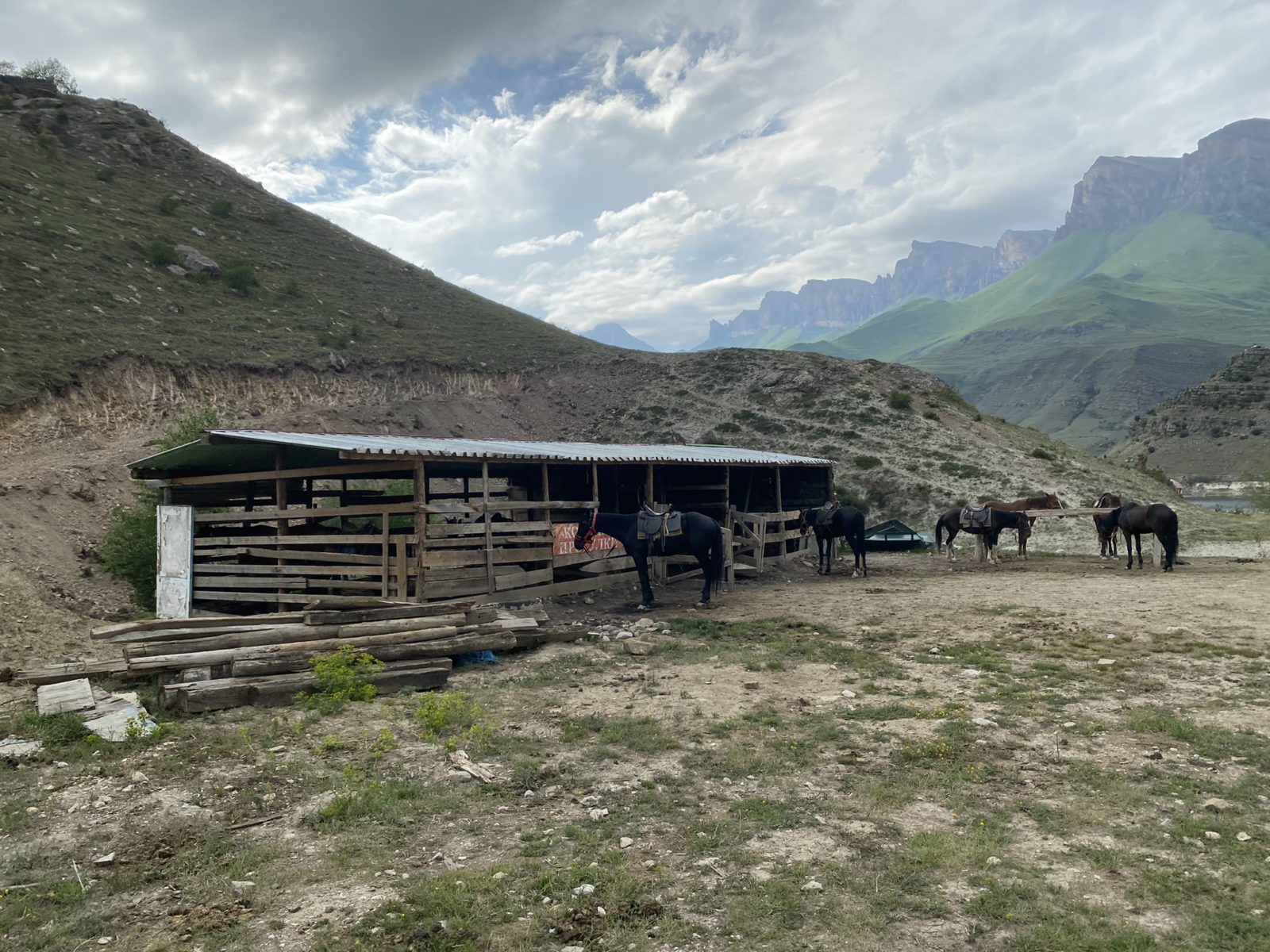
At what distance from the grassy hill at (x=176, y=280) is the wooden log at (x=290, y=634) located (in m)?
18.4

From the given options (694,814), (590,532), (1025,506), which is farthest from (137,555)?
(1025,506)

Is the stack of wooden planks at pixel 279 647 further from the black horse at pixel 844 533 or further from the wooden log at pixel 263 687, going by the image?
the black horse at pixel 844 533

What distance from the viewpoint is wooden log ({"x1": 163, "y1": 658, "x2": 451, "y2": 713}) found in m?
8.46

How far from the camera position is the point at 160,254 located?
3656 cm

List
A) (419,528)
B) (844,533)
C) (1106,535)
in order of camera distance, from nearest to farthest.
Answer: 1. (419,528)
2. (844,533)
3. (1106,535)

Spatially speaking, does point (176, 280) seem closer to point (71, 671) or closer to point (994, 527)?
point (71, 671)

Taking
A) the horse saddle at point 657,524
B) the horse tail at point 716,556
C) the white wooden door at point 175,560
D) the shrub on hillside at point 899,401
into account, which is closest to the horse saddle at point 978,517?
the horse tail at point 716,556

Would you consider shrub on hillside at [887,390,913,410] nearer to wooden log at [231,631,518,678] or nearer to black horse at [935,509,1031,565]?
black horse at [935,509,1031,565]

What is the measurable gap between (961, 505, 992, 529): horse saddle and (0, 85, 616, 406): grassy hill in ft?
95.7

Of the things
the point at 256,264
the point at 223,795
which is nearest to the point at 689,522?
the point at 223,795

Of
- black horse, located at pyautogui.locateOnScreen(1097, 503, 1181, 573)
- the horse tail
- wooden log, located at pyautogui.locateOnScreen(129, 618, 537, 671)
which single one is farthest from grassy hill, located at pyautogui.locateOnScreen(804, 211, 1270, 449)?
wooden log, located at pyautogui.locateOnScreen(129, 618, 537, 671)

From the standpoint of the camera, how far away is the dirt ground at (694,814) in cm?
436

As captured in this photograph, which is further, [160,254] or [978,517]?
[160,254]

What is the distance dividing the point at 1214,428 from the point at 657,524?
260 ft
